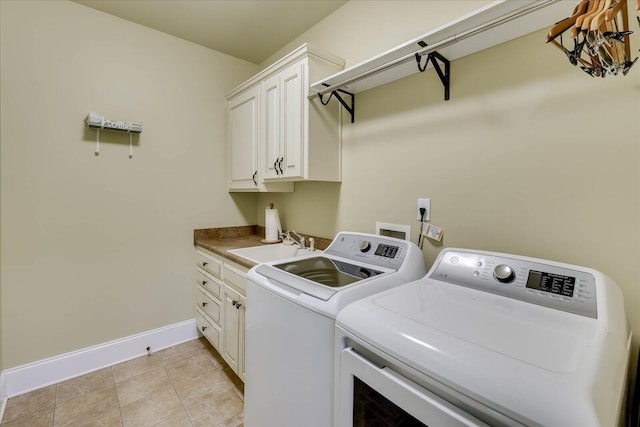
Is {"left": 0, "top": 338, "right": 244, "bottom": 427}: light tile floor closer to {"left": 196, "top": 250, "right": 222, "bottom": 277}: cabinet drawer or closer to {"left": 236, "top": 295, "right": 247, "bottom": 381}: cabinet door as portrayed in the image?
{"left": 236, "top": 295, "right": 247, "bottom": 381}: cabinet door

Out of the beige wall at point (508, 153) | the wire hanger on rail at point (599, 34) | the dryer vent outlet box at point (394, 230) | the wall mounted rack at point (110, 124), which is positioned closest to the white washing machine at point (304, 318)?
the dryer vent outlet box at point (394, 230)

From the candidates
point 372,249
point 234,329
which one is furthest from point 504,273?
point 234,329

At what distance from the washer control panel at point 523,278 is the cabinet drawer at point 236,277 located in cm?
107

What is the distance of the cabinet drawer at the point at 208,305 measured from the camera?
Result: 6.83 ft

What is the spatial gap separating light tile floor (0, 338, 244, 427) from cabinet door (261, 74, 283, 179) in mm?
1458

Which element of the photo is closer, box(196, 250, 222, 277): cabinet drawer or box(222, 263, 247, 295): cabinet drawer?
box(222, 263, 247, 295): cabinet drawer

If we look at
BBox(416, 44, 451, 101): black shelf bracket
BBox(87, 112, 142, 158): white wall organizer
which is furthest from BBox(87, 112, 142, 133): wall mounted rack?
BBox(416, 44, 451, 101): black shelf bracket

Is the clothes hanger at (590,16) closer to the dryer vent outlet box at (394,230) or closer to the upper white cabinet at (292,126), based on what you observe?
the dryer vent outlet box at (394,230)

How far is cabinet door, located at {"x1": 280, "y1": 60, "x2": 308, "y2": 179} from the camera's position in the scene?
1.75 m

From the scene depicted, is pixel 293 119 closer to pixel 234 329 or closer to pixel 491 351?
pixel 234 329

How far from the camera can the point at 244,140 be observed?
236 cm

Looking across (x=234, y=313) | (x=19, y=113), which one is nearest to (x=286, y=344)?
(x=234, y=313)

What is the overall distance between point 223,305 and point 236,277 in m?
0.31

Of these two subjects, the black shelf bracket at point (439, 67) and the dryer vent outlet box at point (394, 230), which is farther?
the dryer vent outlet box at point (394, 230)
